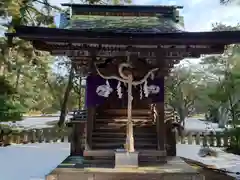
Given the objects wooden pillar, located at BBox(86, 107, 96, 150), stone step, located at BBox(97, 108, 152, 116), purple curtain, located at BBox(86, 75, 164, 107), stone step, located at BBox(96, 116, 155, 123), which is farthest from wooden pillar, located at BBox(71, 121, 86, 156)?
purple curtain, located at BBox(86, 75, 164, 107)

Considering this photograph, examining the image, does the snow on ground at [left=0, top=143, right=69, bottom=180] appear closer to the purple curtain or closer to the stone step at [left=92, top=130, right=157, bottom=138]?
the stone step at [left=92, top=130, right=157, bottom=138]

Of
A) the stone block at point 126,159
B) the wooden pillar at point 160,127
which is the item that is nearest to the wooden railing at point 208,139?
the wooden pillar at point 160,127

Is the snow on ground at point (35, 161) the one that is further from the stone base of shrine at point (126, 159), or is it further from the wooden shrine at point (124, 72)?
the stone base of shrine at point (126, 159)

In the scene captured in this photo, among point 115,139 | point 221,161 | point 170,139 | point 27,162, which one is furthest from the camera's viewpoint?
point 221,161

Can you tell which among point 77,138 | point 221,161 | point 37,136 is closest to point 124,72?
point 77,138

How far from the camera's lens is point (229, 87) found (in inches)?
489

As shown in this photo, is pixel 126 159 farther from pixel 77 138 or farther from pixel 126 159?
pixel 77 138

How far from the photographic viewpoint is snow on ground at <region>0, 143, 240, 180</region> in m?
6.96

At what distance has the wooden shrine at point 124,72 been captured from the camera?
17.9ft

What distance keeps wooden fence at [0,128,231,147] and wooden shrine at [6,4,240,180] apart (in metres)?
5.67

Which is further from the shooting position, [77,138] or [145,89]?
[77,138]

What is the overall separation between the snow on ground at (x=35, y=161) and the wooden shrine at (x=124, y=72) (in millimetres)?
1023

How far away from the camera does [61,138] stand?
1413 centimetres

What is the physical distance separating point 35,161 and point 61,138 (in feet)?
17.8
